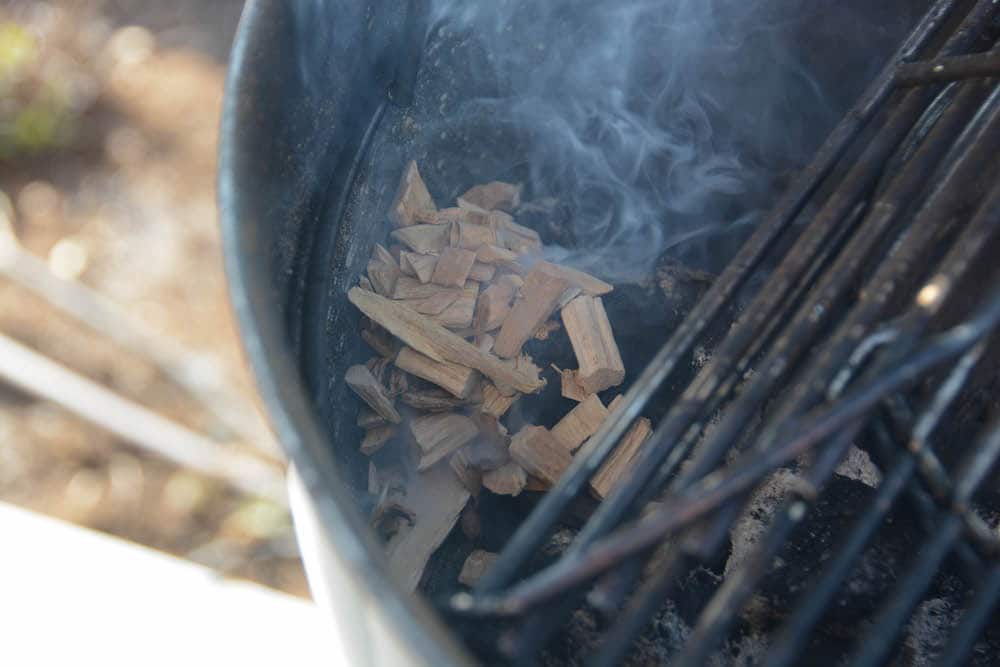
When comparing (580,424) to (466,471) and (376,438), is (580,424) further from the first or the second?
(376,438)

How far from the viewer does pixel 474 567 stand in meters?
1.46

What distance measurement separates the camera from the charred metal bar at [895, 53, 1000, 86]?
117 cm

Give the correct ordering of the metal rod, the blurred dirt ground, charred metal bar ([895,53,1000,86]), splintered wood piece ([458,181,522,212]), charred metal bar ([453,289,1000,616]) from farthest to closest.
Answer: the metal rod, the blurred dirt ground, splintered wood piece ([458,181,522,212]), charred metal bar ([895,53,1000,86]), charred metal bar ([453,289,1000,616])

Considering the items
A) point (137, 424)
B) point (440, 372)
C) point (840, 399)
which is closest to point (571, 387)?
point (440, 372)

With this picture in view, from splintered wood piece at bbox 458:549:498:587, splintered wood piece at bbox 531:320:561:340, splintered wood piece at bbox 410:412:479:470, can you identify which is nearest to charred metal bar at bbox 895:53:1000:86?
splintered wood piece at bbox 531:320:561:340

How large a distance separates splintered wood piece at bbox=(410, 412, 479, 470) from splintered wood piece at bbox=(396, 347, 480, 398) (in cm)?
5

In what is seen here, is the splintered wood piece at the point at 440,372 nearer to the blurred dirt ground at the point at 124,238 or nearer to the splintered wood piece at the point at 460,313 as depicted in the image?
the splintered wood piece at the point at 460,313

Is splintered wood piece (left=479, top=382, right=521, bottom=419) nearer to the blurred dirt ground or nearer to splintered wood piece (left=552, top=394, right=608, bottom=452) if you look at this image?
splintered wood piece (left=552, top=394, right=608, bottom=452)

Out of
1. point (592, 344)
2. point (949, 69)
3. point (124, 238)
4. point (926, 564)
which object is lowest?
point (124, 238)

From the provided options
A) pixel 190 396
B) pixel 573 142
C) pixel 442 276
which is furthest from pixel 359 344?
pixel 190 396

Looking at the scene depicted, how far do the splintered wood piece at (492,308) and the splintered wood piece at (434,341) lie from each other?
0.29ft

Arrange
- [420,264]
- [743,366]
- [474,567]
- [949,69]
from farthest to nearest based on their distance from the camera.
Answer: [420,264]
[474,567]
[949,69]
[743,366]

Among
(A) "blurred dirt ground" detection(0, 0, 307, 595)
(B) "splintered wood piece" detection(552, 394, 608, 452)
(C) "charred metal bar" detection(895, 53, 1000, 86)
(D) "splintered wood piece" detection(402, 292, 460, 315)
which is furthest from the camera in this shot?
(A) "blurred dirt ground" detection(0, 0, 307, 595)

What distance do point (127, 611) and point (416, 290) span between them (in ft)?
3.10
